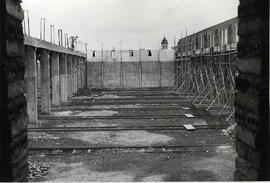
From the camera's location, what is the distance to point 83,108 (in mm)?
22969

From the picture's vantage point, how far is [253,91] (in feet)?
14.1

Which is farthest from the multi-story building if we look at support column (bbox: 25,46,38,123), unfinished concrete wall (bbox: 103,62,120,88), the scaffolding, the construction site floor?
support column (bbox: 25,46,38,123)

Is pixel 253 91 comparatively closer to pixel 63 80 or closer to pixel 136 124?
pixel 136 124

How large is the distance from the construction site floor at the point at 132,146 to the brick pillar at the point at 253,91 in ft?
14.5

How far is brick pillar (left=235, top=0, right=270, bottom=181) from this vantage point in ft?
13.2

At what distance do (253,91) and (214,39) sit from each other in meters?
22.0

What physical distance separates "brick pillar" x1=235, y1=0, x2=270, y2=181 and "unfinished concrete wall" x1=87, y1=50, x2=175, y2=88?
3395 cm

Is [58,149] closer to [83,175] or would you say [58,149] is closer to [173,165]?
[83,175]

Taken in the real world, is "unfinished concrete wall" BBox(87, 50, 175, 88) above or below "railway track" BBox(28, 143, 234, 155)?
above

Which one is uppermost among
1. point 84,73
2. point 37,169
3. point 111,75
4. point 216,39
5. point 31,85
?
point 216,39

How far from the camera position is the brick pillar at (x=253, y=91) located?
4.03 m

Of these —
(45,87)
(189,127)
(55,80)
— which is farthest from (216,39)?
(45,87)

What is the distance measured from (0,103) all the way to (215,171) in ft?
21.4

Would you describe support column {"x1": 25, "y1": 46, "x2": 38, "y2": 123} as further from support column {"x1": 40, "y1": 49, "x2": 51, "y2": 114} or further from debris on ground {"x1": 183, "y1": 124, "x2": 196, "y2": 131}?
debris on ground {"x1": 183, "y1": 124, "x2": 196, "y2": 131}
